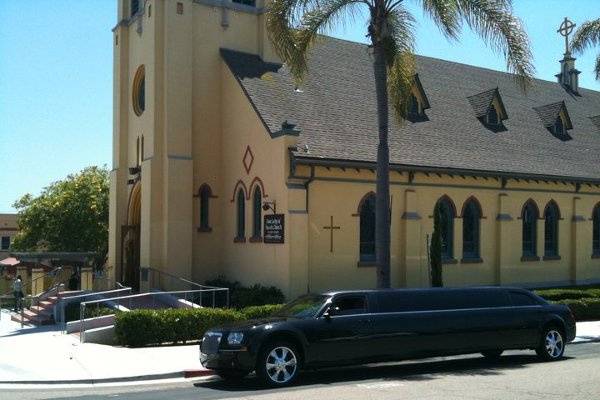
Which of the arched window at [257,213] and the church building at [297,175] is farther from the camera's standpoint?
the arched window at [257,213]

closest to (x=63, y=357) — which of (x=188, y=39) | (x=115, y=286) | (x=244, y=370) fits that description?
(x=244, y=370)

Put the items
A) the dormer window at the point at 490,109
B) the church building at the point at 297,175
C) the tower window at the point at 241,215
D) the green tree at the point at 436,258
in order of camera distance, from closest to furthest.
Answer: the church building at the point at 297,175 < the green tree at the point at 436,258 < the tower window at the point at 241,215 < the dormer window at the point at 490,109

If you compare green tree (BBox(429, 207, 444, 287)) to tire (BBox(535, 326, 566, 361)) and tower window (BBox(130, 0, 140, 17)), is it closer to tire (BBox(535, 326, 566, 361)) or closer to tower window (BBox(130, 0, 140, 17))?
tire (BBox(535, 326, 566, 361))

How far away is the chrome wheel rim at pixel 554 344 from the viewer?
1438 cm

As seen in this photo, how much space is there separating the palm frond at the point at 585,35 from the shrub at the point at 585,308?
29.7ft

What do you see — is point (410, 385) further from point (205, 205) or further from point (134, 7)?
point (134, 7)

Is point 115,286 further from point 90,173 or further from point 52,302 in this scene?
point 90,173

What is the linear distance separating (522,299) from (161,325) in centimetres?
836

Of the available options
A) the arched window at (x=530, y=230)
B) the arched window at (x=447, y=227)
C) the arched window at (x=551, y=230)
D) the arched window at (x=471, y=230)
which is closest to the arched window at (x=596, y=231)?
the arched window at (x=551, y=230)

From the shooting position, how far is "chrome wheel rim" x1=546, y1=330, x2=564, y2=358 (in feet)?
47.2

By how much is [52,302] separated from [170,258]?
4.53 m

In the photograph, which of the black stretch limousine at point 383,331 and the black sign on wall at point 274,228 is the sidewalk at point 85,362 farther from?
the black sign on wall at point 274,228

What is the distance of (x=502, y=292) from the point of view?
1443 centimetres

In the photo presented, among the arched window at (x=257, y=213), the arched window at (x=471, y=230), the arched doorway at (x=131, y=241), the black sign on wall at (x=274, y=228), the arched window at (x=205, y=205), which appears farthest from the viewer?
the arched doorway at (x=131, y=241)
